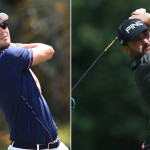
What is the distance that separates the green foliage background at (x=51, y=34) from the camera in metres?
5.85

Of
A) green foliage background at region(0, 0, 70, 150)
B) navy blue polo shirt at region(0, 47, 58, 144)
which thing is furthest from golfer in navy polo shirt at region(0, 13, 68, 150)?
green foliage background at region(0, 0, 70, 150)

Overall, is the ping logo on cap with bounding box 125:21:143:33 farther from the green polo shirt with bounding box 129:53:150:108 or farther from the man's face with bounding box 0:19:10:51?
the man's face with bounding box 0:19:10:51

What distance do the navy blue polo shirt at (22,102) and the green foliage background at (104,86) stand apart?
5855 millimetres

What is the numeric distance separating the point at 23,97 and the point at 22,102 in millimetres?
35

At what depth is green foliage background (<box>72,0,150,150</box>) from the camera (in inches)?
354

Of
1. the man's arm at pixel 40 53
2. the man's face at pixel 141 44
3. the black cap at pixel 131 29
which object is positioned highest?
the black cap at pixel 131 29

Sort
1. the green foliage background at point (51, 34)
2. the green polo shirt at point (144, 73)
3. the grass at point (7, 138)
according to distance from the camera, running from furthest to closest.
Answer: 1. the green foliage background at point (51, 34)
2. the grass at point (7, 138)
3. the green polo shirt at point (144, 73)

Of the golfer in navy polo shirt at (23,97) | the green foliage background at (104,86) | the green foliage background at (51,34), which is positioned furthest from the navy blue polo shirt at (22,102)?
the green foliage background at (104,86)

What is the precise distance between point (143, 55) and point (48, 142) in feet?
2.67

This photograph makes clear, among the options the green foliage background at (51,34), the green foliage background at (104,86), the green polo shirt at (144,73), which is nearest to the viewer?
the green polo shirt at (144,73)

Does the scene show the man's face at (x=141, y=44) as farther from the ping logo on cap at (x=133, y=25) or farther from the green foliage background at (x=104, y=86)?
the green foliage background at (x=104, y=86)

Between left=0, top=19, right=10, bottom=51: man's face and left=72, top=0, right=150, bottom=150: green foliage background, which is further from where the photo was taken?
left=72, top=0, right=150, bottom=150: green foliage background

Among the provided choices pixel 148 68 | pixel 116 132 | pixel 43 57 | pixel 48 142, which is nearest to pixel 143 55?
pixel 148 68

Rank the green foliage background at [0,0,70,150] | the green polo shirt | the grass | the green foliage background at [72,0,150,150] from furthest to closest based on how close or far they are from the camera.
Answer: the green foliage background at [72,0,150,150]
the green foliage background at [0,0,70,150]
the grass
the green polo shirt
